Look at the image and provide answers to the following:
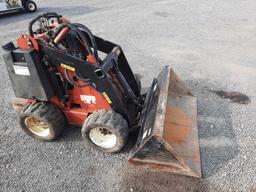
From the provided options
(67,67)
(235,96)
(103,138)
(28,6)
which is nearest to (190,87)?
(235,96)

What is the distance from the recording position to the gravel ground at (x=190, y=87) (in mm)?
3586

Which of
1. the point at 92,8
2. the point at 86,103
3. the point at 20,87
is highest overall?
the point at 20,87

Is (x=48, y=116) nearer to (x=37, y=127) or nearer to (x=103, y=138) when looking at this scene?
(x=37, y=127)

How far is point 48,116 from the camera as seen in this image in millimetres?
3896

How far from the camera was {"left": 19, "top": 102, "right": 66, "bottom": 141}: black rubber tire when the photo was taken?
3.88 m

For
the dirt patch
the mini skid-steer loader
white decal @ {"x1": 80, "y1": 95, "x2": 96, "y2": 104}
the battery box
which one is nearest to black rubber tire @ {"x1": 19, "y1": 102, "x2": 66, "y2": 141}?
the mini skid-steer loader

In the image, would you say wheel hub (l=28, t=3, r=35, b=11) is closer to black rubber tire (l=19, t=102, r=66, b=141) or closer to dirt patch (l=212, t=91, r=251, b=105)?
black rubber tire (l=19, t=102, r=66, b=141)

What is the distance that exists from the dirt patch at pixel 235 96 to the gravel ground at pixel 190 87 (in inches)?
4.2

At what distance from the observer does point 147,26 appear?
8594 mm

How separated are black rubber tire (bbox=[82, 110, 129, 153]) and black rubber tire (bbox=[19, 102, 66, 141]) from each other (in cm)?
47

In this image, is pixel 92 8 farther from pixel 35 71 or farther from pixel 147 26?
pixel 35 71

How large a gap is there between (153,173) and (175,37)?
4914mm

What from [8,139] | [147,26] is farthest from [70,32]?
[147,26]

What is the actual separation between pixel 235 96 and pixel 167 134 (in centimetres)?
208
